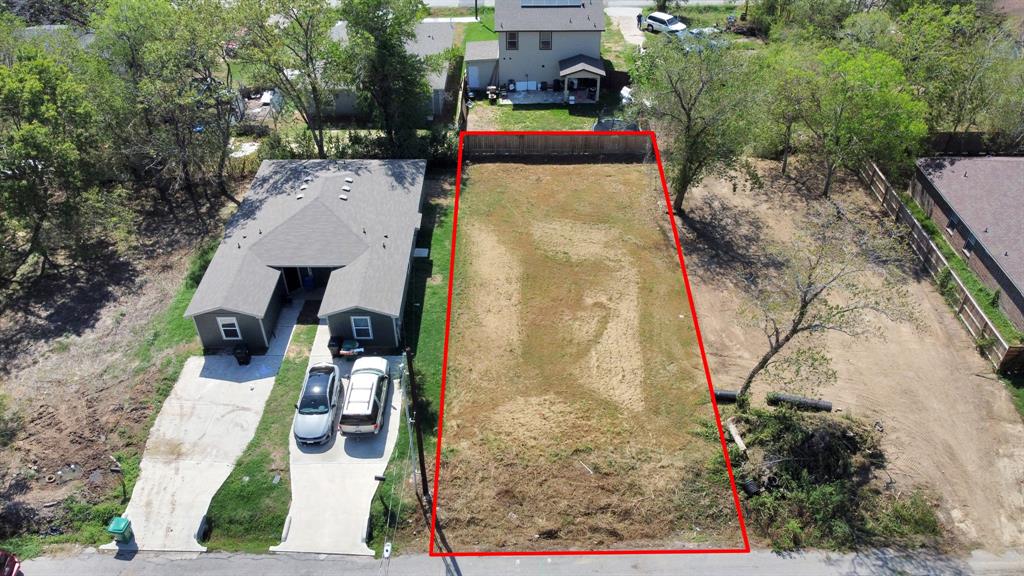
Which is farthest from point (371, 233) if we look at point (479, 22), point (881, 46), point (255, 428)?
point (479, 22)

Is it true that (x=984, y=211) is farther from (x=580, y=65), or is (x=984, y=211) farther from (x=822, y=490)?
(x=580, y=65)

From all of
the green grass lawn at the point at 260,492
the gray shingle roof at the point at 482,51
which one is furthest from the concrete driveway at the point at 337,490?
the gray shingle roof at the point at 482,51

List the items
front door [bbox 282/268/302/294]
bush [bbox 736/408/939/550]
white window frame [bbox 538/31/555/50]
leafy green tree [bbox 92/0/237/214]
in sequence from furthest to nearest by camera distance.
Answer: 1. white window frame [bbox 538/31/555/50]
2. leafy green tree [bbox 92/0/237/214]
3. front door [bbox 282/268/302/294]
4. bush [bbox 736/408/939/550]

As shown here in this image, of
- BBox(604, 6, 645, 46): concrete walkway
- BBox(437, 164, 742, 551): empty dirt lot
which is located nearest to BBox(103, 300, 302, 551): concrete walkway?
BBox(437, 164, 742, 551): empty dirt lot

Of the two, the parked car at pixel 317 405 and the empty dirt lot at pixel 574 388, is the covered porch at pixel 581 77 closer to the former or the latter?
the empty dirt lot at pixel 574 388

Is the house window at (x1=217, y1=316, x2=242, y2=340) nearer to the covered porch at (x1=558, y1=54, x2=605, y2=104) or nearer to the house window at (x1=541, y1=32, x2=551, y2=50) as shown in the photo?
the covered porch at (x1=558, y1=54, x2=605, y2=104)

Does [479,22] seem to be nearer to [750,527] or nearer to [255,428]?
[255,428]
